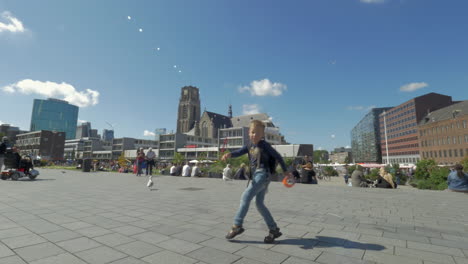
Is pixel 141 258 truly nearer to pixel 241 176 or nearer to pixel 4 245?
pixel 4 245

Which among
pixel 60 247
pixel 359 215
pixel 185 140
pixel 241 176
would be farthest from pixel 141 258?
pixel 185 140

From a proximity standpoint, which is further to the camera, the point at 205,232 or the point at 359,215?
the point at 359,215

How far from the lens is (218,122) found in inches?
4154

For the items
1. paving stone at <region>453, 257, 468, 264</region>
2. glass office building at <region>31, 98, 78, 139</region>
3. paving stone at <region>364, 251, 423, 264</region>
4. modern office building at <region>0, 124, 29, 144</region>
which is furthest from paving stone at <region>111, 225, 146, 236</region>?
glass office building at <region>31, 98, 78, 139</region>

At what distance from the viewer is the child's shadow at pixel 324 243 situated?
321 centimetres

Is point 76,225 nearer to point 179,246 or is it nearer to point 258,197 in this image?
point 179,246

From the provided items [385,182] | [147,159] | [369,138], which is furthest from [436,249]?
[369,138]

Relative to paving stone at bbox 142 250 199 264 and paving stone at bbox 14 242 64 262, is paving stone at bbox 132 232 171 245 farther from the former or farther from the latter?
paving stone at bbox 14 242 64 262

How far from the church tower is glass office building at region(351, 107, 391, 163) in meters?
100

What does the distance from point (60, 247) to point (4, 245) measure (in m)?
0.72

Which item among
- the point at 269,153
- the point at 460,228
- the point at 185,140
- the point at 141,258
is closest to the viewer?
the point at 141,258

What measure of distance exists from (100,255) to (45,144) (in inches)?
5167

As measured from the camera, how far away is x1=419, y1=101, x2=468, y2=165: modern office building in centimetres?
6162

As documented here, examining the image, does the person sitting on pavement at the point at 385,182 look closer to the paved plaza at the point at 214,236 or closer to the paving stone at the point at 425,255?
the paved plaza at the point at 214,236
